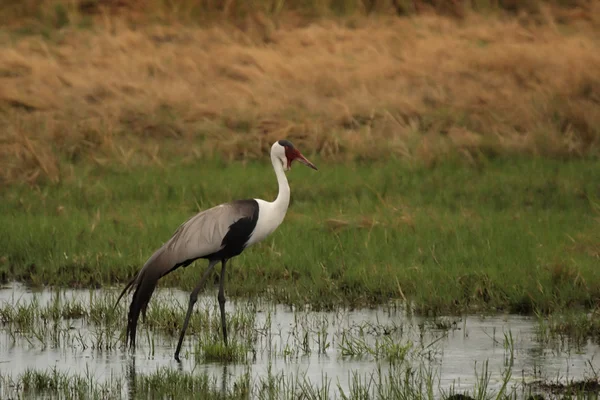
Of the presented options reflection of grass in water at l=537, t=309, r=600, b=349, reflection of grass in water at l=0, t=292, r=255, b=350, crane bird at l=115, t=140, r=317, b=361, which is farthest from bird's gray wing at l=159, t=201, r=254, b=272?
reflection of grass in water at l=537, t=309, r=600, b=349

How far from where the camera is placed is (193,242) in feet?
25.0

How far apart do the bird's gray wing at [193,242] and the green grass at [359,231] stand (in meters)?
0.98

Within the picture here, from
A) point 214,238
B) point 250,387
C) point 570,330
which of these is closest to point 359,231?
point 214,238

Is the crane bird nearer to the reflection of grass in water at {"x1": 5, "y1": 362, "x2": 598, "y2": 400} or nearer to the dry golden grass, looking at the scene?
the reflection of grass in water at {"x1": 5, "y1": 362, "x2": 598, "y2": 400}

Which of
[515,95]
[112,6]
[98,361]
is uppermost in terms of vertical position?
[112,6]

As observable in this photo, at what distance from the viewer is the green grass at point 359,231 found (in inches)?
335

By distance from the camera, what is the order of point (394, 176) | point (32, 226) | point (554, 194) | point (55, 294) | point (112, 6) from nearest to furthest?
point (55, 294) < point (32, 226) < point (554, 194) < point (394, 176) < point (112, 6)

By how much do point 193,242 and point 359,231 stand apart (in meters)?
2.80

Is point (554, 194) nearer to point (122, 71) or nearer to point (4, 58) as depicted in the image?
point (122, 71)

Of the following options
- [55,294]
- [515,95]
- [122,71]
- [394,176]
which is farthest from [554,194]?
[122,71]

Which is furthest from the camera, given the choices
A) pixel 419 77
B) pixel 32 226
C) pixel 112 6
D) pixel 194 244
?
pixel 112 6

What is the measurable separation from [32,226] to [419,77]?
24.4 feet

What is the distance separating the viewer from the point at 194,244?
25.0 ft

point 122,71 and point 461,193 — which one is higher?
point 122,71
